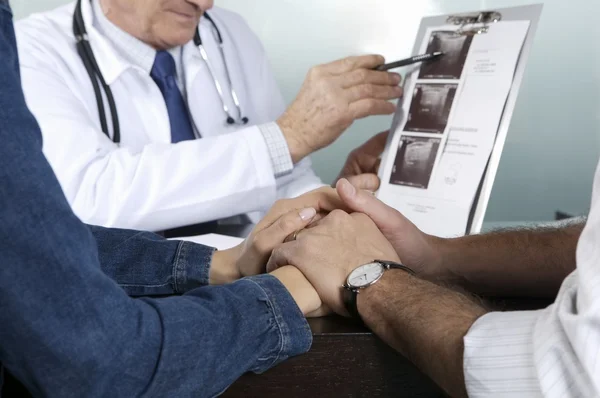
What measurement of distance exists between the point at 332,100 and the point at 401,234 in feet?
1.66

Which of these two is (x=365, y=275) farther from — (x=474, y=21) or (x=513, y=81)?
(x=474, y=21)

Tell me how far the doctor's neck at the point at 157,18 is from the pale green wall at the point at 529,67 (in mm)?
467

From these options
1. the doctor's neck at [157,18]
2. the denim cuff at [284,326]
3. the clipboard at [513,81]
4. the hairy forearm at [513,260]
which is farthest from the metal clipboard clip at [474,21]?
the denim cuff at [284,326]

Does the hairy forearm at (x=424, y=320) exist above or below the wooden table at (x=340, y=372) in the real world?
above

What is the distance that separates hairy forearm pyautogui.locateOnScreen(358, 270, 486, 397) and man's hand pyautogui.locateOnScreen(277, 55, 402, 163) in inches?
24.6

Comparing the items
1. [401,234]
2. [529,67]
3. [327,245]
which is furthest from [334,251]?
[529,67]

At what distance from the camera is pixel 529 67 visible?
6.03ft

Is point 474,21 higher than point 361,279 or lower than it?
higher

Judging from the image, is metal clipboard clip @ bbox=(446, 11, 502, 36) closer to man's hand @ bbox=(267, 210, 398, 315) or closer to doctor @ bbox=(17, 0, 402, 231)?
doctor @ bbox=(17, 0, 402, 231)

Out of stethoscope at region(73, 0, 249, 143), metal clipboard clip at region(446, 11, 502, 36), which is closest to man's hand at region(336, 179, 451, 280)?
metal clipboard clip at region(446, 11, 502, 36)

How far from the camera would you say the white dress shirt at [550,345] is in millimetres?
539

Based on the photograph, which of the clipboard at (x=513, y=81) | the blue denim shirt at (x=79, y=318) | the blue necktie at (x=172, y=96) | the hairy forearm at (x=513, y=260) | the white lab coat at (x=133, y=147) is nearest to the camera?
the blue denim shirt at (x=79, y=318)

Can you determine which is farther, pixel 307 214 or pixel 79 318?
pixel 307 214

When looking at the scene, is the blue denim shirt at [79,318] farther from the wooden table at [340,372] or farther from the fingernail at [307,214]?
the fingernail at [307,214]
